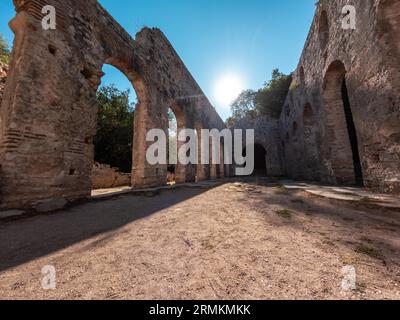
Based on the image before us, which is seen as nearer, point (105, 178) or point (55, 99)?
point (55, 99)

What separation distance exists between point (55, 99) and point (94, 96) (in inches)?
40.9

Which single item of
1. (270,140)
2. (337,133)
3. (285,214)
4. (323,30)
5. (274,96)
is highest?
(274,96)

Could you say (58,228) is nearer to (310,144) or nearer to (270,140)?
(310,144)

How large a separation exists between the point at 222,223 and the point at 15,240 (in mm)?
2283

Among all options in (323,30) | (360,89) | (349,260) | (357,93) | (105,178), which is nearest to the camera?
(349,260)

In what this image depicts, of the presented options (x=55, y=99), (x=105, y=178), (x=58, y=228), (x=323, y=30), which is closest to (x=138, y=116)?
(x=55, y=99)

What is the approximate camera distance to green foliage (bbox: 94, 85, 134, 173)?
1177 cm

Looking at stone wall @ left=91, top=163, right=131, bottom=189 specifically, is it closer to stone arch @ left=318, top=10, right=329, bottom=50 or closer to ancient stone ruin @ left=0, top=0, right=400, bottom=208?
ancient stone ruin @ left=0, top=0, right=400, bottom=208

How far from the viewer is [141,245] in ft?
5.72

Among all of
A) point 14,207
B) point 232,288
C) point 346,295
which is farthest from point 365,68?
point 14,207

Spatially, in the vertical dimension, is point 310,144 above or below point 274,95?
below

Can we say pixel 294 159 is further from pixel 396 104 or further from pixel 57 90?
pixel 57 90

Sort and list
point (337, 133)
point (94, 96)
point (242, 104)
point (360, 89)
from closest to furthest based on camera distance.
→ 1. point (360, 89)
2. point (94, 96)
3. point (337, 133)
4. point (242, 104)

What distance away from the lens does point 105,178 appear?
8.91 metres
